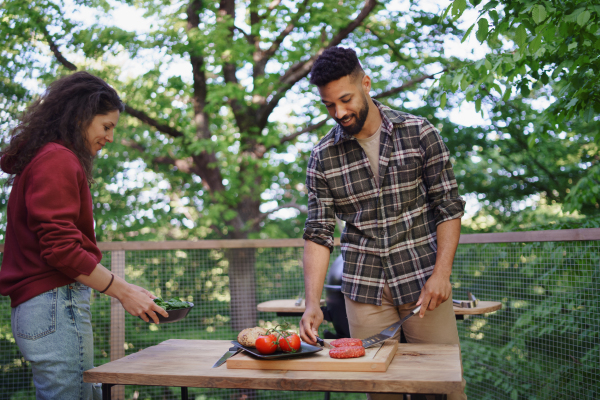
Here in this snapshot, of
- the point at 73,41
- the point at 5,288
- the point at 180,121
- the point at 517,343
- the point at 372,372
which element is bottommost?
the point at 517,343

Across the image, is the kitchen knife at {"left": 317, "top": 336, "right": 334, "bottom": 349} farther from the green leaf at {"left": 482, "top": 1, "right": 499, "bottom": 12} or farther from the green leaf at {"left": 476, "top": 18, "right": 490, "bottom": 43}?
the green leaf at {"left": 482, "top": 1, "right": 499, "bottom": 12}

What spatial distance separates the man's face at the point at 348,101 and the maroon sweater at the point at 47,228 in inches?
42.6

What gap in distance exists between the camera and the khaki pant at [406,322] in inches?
82.5

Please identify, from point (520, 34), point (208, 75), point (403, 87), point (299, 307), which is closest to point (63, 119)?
point (520, 34)

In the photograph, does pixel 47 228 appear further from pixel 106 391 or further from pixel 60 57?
pixel 60 57

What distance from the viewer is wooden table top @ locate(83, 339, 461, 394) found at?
4.96 feet

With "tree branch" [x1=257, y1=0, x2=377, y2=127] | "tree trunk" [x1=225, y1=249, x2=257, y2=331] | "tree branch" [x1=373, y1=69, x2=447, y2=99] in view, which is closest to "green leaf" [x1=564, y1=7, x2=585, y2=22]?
"tree trunk" [x1=225, y1=249, x2=257, y2=331]

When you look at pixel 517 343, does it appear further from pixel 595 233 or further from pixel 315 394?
pixel 315 394

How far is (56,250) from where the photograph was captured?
1.69 meters

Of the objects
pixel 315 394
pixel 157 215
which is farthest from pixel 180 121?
pixel 315 394

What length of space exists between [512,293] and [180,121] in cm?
641

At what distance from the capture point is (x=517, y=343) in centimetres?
339

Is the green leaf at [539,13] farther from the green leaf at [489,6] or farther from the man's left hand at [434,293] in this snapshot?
the man's left hand at [434,293]

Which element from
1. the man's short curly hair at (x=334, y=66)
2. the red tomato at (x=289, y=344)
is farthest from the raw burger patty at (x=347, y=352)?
the man's short curly hair at (x=334, y=66)
